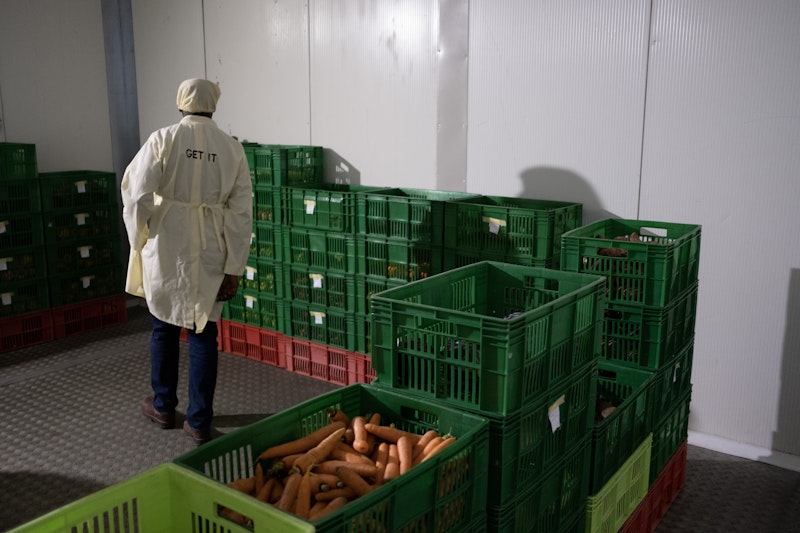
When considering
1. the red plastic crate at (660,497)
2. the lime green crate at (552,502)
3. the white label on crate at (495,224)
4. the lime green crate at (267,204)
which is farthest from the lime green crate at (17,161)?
the red plastic crate at (660,497)

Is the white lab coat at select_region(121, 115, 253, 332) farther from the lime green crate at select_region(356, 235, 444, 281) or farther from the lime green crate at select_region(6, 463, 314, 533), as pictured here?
the lime green crate at select_region(6, 463, 314, 533)

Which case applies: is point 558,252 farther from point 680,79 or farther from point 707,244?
point 680,79

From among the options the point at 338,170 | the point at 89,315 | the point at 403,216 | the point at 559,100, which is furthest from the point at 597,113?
the point at 89,315

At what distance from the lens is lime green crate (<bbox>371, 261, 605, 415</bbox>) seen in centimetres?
207

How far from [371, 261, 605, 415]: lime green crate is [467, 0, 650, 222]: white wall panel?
1.80 meters

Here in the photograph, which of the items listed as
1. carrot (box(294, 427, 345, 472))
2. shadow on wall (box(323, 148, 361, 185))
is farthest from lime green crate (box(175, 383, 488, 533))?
shadow on wall (box(323, 148, 361, 185))

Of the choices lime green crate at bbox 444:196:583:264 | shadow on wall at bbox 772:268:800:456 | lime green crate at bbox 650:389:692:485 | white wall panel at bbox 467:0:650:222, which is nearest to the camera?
lime green crate at bbox 650:389:692:485

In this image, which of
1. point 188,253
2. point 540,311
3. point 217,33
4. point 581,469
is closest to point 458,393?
point 540,311

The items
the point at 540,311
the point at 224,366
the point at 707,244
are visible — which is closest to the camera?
the point at 540,311

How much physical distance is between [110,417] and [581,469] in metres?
3.04

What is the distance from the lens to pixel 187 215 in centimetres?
371

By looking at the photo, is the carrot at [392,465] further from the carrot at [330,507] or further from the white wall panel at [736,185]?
the white wall panel at [736,185]

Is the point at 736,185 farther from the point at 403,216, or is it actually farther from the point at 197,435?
the point at 197,435

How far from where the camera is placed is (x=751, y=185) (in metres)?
3.79
